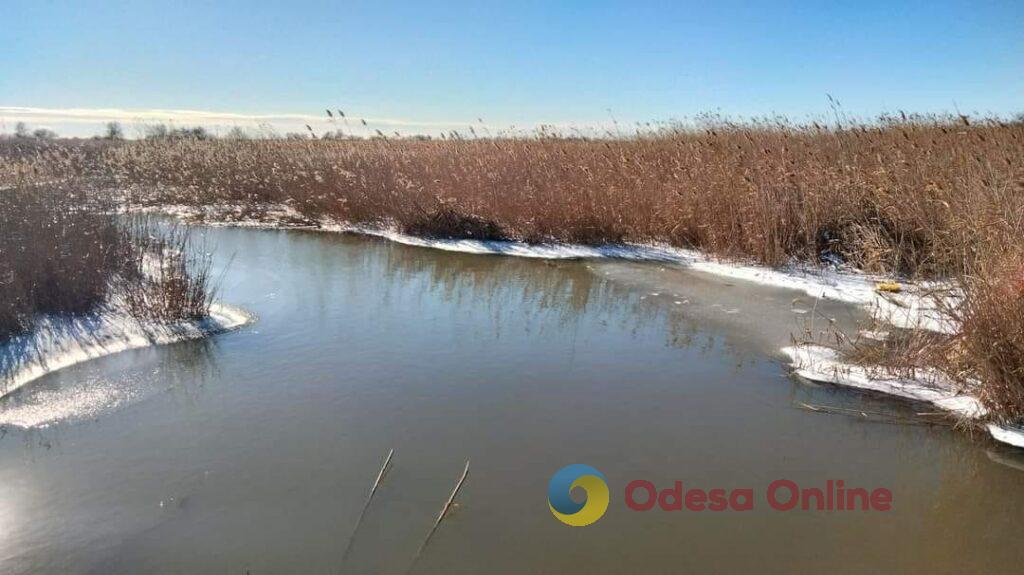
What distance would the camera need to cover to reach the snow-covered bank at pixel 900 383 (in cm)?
363

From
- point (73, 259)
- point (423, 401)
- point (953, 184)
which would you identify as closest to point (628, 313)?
point (423, 401)

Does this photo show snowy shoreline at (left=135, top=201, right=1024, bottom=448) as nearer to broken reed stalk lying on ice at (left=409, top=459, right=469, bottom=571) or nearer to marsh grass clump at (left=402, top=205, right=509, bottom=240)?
marsh grass clump at (left=402, top=205, right=509, bottom=240)

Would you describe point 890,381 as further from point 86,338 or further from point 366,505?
point 86,338

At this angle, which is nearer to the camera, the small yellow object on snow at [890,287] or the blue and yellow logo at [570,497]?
the blue and yellow logo at [570,497]

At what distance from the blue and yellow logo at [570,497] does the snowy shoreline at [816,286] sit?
208 centimetres

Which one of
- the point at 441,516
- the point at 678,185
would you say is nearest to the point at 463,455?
the point at 441,516

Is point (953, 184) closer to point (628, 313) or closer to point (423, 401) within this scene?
point (628, 313)

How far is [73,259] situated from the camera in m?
5.53

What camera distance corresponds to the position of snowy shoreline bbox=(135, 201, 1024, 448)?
403 centimetres

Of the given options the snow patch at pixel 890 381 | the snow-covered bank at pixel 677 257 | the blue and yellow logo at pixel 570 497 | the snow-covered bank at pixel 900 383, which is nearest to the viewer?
the blue and yellow logo at pixel 570 497

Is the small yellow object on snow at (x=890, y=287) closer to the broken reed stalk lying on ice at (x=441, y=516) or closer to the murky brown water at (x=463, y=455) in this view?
Result: the murky brown water at (x=463, y=455)

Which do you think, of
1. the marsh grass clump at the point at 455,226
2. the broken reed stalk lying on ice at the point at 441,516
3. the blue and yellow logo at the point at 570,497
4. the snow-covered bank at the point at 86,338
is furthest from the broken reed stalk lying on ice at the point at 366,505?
the marsh grass clump at the point at 455,226

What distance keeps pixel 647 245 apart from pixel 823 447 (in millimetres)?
5707

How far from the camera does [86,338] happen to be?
493 centimetres
